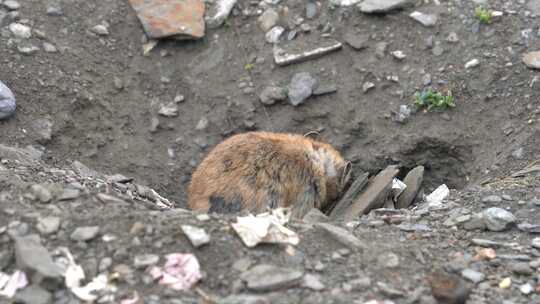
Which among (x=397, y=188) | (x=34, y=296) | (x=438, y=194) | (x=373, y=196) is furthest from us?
(x=397, y=188)

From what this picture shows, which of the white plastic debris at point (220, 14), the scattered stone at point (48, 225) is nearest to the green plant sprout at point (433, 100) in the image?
the white plastic debris at point (220, 14)

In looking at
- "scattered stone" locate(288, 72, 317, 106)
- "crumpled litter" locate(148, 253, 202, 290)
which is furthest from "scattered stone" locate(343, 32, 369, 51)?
"crumpled litter" locate(148, 253, 202, 290)

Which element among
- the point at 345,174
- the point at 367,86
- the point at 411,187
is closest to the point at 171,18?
the point at 367,86

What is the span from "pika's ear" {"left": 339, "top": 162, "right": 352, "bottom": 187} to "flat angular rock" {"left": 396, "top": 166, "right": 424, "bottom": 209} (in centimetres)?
49

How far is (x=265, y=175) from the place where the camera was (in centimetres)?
672

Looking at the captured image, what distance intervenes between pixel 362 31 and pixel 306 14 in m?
0.61

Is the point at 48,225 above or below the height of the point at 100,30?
above

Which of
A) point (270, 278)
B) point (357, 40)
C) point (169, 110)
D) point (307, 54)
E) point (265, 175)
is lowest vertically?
point (169, 110)

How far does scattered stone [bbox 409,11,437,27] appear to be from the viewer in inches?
314

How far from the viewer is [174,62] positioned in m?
8.27

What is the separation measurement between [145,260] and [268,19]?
4.30m

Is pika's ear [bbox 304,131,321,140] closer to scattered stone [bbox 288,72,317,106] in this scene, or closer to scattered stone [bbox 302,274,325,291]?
scattered stone [bbox 288,72,317,106]

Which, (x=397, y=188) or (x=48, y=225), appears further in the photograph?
(x=397, y=188)

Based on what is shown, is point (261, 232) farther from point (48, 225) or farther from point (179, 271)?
point (48, 225)
